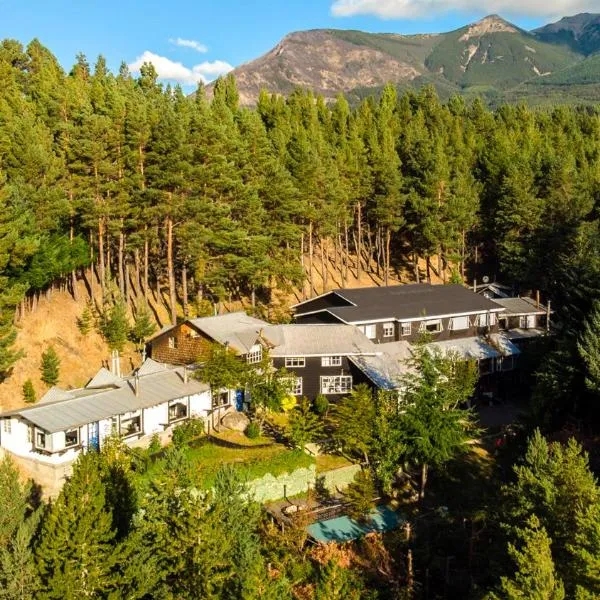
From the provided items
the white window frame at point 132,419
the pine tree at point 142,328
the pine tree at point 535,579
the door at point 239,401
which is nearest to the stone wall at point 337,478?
the door at point 239,401

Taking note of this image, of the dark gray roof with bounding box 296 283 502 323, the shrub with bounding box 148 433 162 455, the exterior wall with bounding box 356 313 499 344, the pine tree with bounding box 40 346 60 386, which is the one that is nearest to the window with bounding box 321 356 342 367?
the dark gray roof with bounding box 296 283 502 323

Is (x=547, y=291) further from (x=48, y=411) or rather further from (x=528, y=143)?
(x=48, y=411)

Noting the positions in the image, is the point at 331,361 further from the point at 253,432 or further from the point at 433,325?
the point at 433,325

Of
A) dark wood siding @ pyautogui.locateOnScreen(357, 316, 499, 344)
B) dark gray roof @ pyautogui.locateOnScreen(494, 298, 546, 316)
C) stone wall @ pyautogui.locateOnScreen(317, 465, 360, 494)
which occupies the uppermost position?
dark gray roof @ pyautogui.locateOnScreen(494, 298, 546, 316)

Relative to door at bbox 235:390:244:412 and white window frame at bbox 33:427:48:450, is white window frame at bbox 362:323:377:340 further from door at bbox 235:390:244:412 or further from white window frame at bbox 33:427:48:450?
white window frame at bbox 33:427:48:450

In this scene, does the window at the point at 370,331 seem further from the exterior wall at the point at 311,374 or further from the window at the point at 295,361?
the window at the point at 295,361

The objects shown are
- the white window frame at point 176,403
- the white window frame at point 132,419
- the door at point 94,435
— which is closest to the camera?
the door at point 94,435

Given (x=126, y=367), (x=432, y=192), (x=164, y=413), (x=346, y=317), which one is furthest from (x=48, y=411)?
(x=432, y=192)
